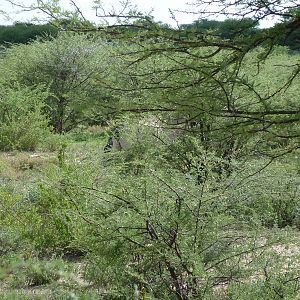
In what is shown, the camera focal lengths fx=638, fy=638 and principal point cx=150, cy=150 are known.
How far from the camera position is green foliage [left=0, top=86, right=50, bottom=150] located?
1730 cm

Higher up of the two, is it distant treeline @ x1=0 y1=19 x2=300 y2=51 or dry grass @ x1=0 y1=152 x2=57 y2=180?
distant treeline @ x1=0 y1=19 x2=300 y2=51

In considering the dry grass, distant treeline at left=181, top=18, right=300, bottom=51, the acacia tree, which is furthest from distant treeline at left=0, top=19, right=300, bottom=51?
the acacia tree

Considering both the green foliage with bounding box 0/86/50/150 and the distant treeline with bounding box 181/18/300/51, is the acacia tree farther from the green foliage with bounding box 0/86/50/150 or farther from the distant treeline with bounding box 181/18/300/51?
the distant treeline with bounding box 181/18/300/51

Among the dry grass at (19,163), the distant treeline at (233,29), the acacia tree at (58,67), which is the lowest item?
the dry grass at (19,163)

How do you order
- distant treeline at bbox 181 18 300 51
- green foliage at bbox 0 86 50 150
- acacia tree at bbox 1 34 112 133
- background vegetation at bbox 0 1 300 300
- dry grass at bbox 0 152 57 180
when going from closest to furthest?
1. distant treeline at bbox 181 18 300 51
2. background vegetation at bbox 0 1 300 300
3. dry grass at bbox 0 152 57 180
4. green foliage at bbox 0 86 50 150
5. acacia tree at bbox 1 34 112 133

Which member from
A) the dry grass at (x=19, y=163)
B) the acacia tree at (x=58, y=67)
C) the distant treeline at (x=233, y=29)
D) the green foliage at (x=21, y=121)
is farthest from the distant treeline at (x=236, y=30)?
the acacia tree at (x=58, y=67)

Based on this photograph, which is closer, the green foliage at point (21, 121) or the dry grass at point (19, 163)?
the dry grass at point (19, 163)

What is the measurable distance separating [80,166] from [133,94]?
3352 mm

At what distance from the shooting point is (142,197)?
4.50 metres

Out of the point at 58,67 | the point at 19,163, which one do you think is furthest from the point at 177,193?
the point at 58,67

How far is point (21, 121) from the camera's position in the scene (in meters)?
17.8

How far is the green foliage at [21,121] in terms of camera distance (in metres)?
17.3

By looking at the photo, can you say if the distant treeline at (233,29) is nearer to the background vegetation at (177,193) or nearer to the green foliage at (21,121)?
the background vegetation at (177,193)

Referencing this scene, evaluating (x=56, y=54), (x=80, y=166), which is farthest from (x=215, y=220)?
(x=56, y=54)
